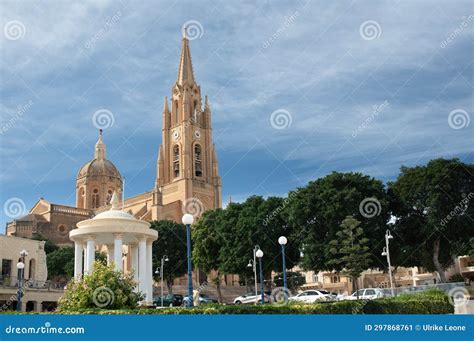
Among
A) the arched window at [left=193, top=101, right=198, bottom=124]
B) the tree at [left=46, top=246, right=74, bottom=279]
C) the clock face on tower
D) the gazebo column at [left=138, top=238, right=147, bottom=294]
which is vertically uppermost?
the arched window at [left=193, top=101, right=198, bottom=124]

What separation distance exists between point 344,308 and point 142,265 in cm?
1336

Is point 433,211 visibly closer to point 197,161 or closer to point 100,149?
point 197,161

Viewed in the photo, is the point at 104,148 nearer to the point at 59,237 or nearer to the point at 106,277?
the point at 59,237

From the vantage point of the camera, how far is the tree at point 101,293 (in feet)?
67.6

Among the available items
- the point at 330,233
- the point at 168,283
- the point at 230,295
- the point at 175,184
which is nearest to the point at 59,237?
the point at 175,184

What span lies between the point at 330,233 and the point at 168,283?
29.7 metres

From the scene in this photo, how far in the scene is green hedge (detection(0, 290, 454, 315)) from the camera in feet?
57.9

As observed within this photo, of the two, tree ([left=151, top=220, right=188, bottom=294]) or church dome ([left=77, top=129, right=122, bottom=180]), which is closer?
tree ([left=151, top=220, right=188, bottom=294])

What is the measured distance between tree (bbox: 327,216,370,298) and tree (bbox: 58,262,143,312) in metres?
22.4

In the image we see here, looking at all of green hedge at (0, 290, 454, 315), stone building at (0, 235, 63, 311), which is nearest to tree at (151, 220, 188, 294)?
stone building at (0, 235, 63, 311)

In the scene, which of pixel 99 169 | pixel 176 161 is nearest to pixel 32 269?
pixel 176 161

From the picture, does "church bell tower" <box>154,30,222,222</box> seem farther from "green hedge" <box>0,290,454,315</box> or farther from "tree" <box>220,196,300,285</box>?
"green hedge" <box>0,290,454,315</box>

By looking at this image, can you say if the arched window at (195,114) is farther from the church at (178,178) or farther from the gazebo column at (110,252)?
the gazebo column at (110,252)

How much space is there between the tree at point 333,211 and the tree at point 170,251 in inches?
933
